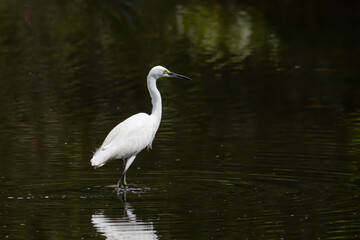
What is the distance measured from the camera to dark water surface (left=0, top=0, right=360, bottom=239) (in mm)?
9828

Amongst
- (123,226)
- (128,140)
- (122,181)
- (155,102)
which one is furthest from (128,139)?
(123,226)

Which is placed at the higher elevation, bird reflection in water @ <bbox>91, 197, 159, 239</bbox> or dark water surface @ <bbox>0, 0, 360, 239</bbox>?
bird reflection in water @ <bbox>91, 197, 159, 239</bbox>

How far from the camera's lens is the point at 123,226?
9484mm

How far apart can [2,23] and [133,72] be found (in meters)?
9.79

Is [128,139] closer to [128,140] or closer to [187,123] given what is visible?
[128,140]

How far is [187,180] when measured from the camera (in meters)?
11.7

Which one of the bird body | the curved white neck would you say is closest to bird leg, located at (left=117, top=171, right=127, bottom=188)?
the bird body

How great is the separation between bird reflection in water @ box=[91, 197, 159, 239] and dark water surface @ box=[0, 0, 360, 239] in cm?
2

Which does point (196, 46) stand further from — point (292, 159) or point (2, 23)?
point (292, 159)

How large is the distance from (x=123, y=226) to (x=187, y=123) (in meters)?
6.66

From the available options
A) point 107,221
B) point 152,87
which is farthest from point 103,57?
point 107,221

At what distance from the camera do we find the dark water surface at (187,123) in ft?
32.2

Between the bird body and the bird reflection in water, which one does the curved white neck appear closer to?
the bird body

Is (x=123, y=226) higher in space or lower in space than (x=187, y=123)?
higher
